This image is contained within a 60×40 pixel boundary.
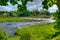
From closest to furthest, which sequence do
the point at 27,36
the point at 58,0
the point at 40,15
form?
the point at 58,0
the point at 27,36
the point at 40,15

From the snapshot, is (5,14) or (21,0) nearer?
(21,0)

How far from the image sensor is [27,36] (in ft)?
48.4

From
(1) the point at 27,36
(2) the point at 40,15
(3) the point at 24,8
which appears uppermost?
(3) the point at 24,8

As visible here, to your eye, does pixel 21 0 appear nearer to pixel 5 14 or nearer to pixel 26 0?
pixel 26 0

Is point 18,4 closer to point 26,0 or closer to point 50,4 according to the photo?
point 26,0

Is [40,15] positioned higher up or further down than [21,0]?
further down

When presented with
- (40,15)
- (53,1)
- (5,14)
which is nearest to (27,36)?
(53,1)

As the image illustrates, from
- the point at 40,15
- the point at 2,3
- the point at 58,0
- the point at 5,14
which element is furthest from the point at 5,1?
the point at 40,15

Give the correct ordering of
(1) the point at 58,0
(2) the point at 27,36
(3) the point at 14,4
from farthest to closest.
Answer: (2) the point at 27,36
(1) the point at 58,0
(3) the point at 14,4

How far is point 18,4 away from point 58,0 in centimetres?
84

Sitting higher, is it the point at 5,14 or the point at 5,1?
the point at 5,1

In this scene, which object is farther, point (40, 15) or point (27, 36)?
point (40, 15)

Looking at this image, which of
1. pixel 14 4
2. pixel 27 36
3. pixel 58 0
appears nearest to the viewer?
pixel 14 4

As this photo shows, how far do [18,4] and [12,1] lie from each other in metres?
0.15
